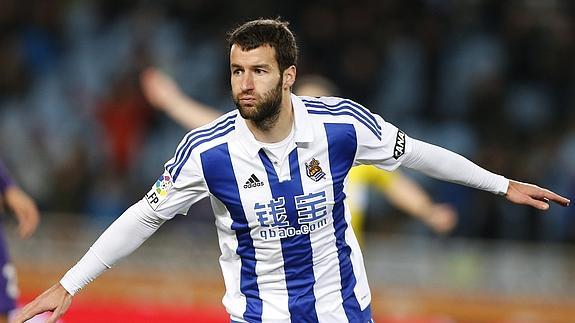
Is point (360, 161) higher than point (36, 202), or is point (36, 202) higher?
point (360, 161)

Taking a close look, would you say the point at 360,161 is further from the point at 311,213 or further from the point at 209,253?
the point at 209,253

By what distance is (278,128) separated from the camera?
461 cm

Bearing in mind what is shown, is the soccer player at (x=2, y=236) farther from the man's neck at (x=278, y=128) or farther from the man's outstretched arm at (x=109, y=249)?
the man's neck at (x=278, y=128)

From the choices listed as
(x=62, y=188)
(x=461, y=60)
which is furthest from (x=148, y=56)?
(x=461, y=60)

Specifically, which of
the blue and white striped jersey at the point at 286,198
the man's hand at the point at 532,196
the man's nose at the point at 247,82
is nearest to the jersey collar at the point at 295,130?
the blue and white striped jersey at the point at 286,198

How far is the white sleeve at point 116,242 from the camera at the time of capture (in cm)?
461

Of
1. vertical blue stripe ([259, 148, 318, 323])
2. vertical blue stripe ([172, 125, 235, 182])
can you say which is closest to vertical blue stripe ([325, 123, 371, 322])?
vertical blue stripe ([259, 148, 318, 323])

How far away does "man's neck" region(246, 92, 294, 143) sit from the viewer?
4.59 metres

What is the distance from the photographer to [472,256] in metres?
9.99

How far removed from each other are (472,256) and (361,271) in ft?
17.3

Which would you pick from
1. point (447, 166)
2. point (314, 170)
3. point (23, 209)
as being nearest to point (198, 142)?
point (314, 170)

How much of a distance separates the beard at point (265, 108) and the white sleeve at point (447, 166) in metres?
0.58

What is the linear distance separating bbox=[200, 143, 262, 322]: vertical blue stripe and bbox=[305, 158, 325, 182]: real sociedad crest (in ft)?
0.92

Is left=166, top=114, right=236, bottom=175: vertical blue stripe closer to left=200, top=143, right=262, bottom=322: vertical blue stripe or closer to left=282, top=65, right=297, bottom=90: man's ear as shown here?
left=200, top=143, right=262, bottom=322: vertical blue stripe
